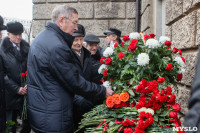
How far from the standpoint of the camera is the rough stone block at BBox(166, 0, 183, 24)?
2398 mm

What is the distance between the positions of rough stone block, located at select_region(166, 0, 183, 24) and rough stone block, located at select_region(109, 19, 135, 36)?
2.85 metres

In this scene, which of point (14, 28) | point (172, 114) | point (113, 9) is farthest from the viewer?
point (113, 9)

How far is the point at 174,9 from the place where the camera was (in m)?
2.59

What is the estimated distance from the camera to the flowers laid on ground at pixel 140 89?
1.63 m

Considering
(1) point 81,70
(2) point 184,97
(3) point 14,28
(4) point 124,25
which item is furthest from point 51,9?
(2) point 184,97

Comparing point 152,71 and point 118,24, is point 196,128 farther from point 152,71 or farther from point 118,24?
point 118,24

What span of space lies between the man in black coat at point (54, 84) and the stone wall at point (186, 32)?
0.76m

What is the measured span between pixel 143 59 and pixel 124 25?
A: 4056 mm

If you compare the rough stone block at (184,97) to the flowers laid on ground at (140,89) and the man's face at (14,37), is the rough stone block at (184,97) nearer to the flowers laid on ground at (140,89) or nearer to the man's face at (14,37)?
the flowers laid on ground at (140,89)

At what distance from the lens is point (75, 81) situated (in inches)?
81.6

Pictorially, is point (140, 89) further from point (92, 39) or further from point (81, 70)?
point (92, 39)

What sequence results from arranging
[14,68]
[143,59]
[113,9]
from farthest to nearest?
[113,9] → [14,68] → [143,59]

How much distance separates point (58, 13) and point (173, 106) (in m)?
1.32

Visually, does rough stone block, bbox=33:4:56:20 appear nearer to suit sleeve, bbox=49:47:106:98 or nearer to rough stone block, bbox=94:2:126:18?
rough stone block, bbox=94:2:126:18
